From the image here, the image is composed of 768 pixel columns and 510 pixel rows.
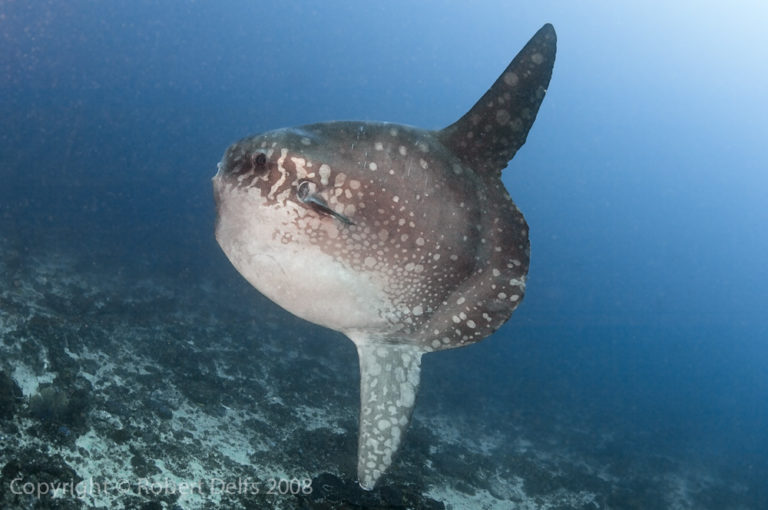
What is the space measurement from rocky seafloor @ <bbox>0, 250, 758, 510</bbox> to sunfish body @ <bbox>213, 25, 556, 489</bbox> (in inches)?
85.8

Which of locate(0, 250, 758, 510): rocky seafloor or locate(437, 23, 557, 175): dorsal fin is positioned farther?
locate(0, 250, 758, 510): rocky seafloor

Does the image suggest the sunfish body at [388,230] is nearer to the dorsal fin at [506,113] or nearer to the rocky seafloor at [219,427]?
the dorsal fin at [506,113]

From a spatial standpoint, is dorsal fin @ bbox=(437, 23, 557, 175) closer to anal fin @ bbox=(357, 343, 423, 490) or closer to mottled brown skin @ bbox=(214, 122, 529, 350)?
mottled brown skin @ bbox=(214, 122, 529, 350)

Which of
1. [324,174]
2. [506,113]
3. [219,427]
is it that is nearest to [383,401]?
[324,174]

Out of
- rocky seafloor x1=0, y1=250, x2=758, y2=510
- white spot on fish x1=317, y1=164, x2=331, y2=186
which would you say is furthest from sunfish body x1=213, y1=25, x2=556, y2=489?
rocky seafloor x1=0, y1=250, x2=758, y2=510

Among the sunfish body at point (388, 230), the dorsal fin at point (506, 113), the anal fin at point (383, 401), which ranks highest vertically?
the dorsal fin at point (506, 113)

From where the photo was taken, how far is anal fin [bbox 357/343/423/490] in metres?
2.86

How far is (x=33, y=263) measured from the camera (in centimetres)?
1320

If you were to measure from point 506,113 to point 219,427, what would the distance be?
22.5ft

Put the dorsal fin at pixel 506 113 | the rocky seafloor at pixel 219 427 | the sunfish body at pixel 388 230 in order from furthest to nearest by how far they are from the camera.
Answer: the rocky seafloor at pixel 219 427, the dorsal fin at pixel 506 113, the sunfish body at pixel 388 230

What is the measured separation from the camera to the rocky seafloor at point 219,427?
5715 millimetres

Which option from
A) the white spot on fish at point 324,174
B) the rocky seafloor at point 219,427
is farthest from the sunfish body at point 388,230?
the rocky seafloor at point 219,427

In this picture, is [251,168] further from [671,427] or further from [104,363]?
[671,427]

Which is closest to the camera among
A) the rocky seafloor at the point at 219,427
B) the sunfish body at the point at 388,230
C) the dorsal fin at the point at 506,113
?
the sunfish body at the point at 388,230
